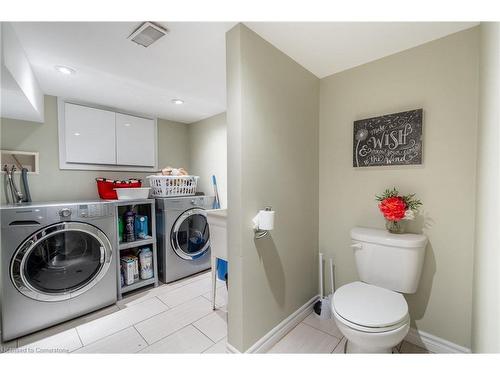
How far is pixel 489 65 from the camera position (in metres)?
1.00

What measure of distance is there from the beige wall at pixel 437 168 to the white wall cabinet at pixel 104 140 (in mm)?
2445

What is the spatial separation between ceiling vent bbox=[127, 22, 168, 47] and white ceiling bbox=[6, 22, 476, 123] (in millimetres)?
37

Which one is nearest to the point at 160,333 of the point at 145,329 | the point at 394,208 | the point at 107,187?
the point at 145,329

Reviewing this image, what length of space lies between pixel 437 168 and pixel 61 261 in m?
2.91

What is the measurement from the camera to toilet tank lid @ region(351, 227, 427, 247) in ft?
4.39

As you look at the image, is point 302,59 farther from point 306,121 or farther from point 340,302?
point 340,302

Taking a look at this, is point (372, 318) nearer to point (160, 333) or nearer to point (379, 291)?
point (379, 291)

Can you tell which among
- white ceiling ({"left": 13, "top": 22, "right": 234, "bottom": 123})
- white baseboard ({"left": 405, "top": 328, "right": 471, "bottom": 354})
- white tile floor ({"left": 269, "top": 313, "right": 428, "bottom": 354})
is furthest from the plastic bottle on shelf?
white baseboard ({"left": 405, "top": 328, "right": 471, "bottom": 354})

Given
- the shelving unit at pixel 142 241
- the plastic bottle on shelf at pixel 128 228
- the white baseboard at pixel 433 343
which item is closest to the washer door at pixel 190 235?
the shelving unit at pixel 142 241
